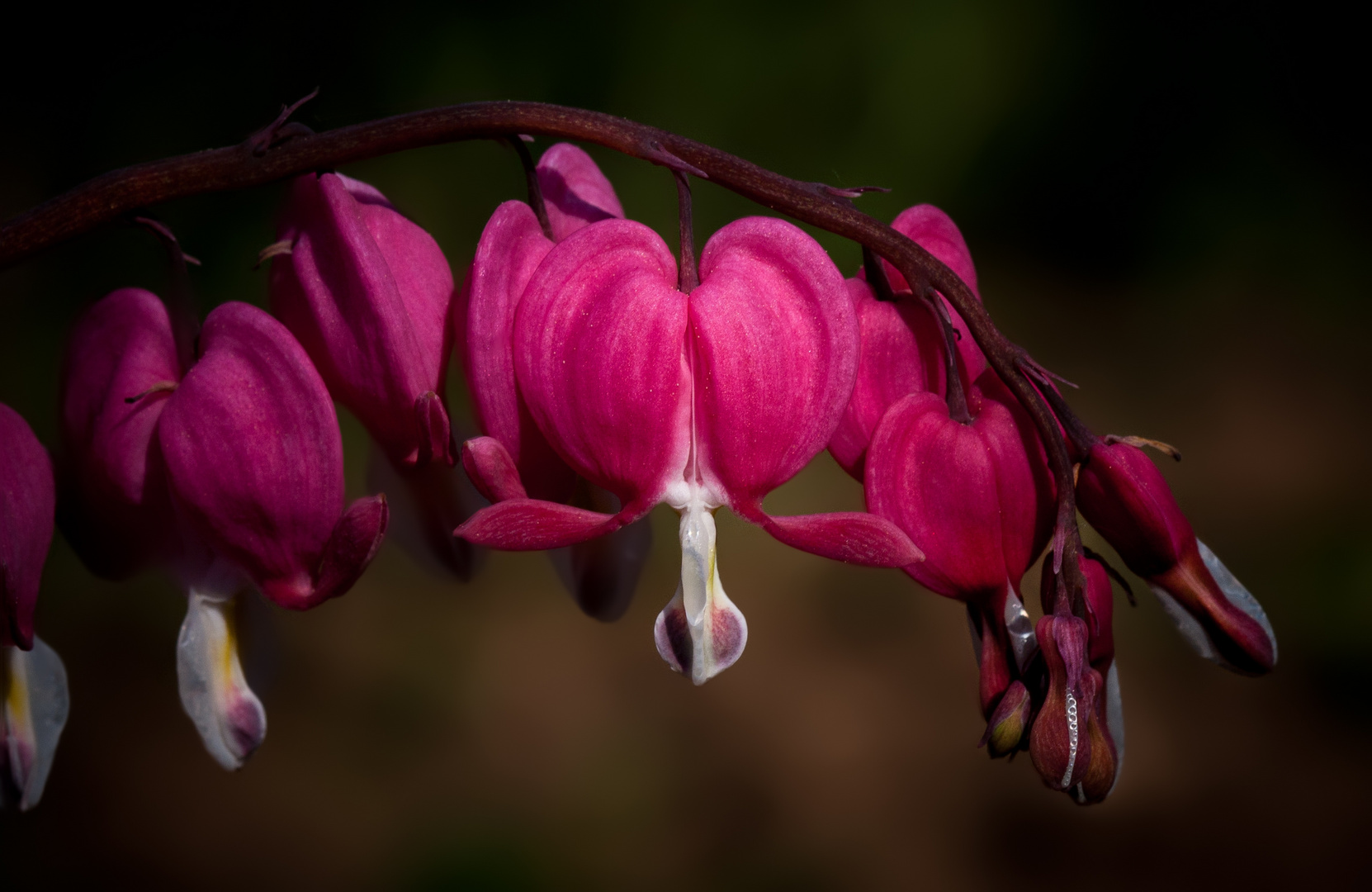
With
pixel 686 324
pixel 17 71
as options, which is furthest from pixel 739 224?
pixel 17 71

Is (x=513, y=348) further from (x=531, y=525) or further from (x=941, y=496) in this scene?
(x=941, y=496)

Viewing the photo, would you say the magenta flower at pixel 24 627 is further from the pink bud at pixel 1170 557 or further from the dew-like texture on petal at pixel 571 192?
the pink bud at pixel 1170 557

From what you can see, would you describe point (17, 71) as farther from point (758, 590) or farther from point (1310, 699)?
point (1310, 699)

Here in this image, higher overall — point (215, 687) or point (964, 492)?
point (964, 492)

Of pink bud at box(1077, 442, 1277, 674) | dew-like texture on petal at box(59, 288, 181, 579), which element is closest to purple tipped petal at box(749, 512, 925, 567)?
pink bud at box(1077, 442, 1277, 674)

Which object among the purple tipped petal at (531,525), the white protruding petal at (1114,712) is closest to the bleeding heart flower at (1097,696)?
the white protruding petal at (1114,712)

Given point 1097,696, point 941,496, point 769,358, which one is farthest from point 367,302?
point 1097,696

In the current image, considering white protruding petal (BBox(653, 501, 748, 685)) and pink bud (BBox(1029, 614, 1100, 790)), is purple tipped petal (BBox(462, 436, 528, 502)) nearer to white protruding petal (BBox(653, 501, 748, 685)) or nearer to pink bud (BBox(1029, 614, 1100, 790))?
white protruding petal (BBox(653, 501, 748, 685))
